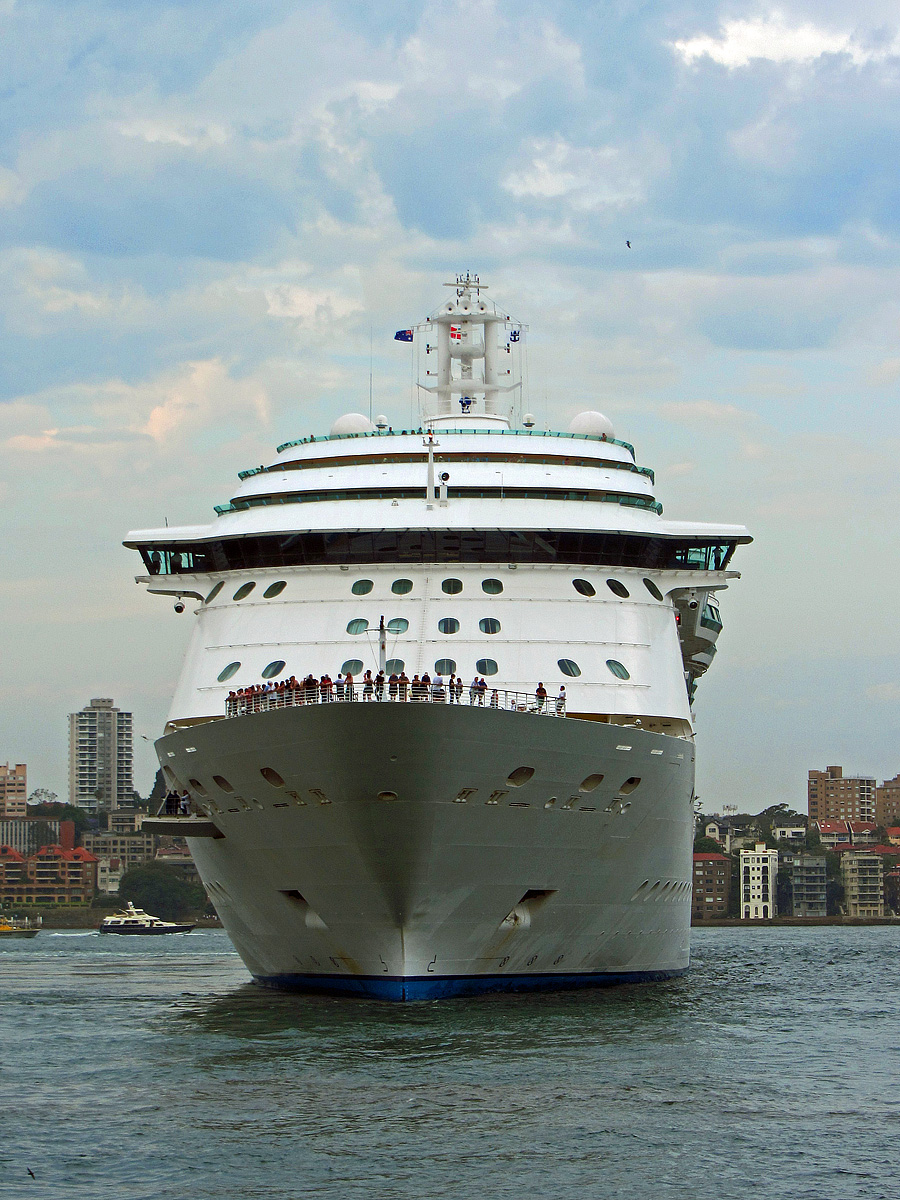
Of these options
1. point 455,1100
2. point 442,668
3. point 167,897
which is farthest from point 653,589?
point 167,897

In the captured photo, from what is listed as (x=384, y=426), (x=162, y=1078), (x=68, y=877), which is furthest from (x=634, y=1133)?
(x=68, y=877)

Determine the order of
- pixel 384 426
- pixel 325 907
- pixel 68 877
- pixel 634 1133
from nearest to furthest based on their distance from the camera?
1. pixel 634 1133
2. pixel 325 907
3. pixel 384 426
4. pixel 68 877

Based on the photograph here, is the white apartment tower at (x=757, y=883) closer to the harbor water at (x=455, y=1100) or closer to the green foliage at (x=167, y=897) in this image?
the green foliage at (x=167, y=897)

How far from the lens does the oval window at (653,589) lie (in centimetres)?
3384

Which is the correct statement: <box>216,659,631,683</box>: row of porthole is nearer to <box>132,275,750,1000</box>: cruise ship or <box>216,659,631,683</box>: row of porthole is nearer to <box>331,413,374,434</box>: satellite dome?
<box>132,275,750,1000</box>: cruise ship

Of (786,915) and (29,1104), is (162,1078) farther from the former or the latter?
(786,915)

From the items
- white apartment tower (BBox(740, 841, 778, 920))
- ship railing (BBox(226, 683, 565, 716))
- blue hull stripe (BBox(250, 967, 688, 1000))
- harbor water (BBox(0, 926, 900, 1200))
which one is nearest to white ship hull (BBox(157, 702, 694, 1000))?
blue hull stripe (BBox(250, 967, 688, 1000))

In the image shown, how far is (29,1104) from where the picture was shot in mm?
22266

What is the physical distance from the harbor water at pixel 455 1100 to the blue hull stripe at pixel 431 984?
250mm

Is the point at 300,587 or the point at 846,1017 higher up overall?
the point at 300,587

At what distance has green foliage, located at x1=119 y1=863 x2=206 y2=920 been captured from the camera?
141 metres

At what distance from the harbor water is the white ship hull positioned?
0.84m

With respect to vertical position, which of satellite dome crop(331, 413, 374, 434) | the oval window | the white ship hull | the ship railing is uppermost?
satellite dome crop(331, 413, 374, 434)

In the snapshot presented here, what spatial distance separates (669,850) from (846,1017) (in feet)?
16.7
